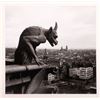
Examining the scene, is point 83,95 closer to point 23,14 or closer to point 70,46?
point 70,46

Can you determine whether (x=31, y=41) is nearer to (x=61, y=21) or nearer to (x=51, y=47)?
(x=51, y=47)

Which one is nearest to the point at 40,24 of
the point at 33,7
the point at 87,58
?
the point at 33,7

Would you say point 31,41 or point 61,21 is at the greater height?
point 61,21

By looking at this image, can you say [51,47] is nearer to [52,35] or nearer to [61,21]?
[52,35]

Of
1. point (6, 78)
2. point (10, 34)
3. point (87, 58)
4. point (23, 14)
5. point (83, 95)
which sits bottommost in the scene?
point (83, 95)

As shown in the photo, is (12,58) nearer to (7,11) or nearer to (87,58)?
(7,11)

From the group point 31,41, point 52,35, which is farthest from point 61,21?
point 31,41

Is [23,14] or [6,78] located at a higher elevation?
[23,14]
